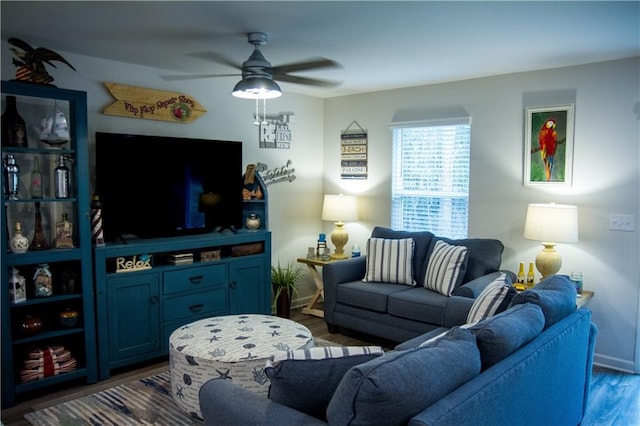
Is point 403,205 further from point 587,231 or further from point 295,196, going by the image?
point 587,231

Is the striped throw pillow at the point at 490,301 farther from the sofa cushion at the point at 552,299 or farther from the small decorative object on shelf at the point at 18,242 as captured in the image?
the small decorative object on shelf at the point at 18,242

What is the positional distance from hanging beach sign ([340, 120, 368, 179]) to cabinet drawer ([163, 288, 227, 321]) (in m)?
2.06

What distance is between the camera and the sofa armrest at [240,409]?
1640 mm

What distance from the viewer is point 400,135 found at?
5.18 meters

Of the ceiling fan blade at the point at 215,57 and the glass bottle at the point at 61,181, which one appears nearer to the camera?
the glass bottle at the point at 61,181

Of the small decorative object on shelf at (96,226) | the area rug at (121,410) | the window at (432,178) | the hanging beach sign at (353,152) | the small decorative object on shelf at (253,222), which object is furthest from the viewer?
the hanging beach sign at (353,152)

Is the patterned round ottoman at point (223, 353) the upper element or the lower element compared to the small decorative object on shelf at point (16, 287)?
lower

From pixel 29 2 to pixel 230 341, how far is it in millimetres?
2134

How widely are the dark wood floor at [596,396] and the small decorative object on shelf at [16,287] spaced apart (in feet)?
2.23

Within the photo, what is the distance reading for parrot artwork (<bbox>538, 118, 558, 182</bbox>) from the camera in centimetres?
409

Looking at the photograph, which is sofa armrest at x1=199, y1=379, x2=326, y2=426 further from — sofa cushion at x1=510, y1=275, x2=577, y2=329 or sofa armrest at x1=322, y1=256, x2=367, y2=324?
sofa armrest at x1=322, y1=256, x2=367, y2=324

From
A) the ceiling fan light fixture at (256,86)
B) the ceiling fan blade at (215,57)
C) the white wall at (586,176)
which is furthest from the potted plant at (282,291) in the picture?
the ceiling fan light fixture at (256,86)

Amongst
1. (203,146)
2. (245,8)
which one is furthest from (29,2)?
(203,146)

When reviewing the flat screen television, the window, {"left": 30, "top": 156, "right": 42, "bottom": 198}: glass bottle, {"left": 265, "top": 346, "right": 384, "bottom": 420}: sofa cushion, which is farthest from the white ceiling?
{"left": 265, "top": 346, "right": 384, "bottom": 420}: sofa cushion
